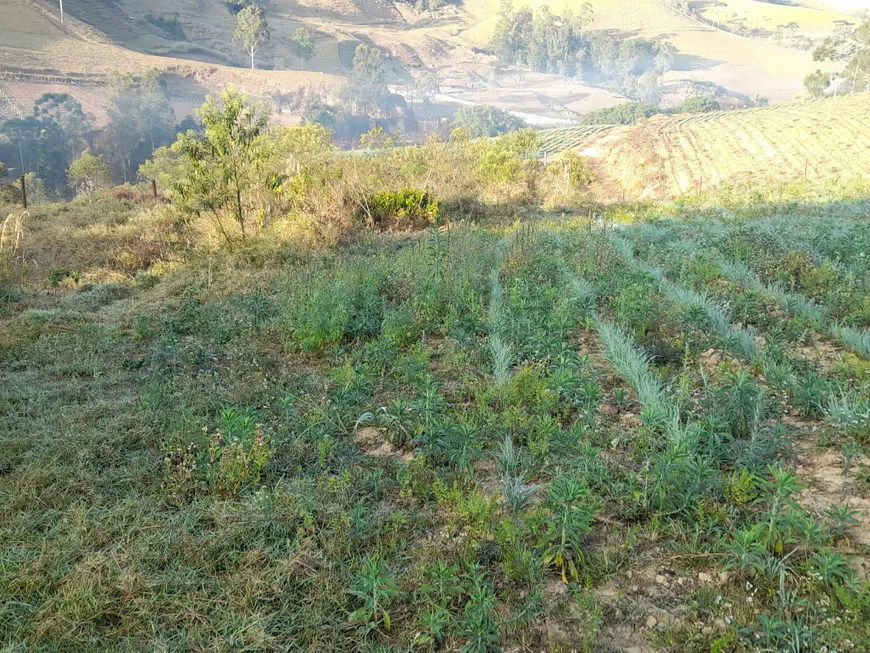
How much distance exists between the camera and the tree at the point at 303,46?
14225cm

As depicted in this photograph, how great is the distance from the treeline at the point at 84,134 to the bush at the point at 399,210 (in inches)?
1867

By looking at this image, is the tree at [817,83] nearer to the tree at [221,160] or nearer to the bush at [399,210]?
the bush at [399,210]

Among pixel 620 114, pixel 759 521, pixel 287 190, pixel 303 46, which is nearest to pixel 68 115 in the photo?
pixel 287 190

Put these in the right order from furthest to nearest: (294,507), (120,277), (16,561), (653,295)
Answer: (120,277), (653,295), (294,507), (16,561)

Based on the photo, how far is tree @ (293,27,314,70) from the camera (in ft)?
467

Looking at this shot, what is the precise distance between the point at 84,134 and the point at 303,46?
89.7 m

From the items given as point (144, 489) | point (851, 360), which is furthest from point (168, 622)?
point (851, 360)

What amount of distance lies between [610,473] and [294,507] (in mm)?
1677

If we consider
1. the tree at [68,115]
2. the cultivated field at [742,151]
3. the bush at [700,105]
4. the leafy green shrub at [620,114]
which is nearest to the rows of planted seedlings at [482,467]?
the cultivated field at [742,151]

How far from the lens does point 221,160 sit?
11523 millimetres

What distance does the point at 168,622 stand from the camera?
227cm

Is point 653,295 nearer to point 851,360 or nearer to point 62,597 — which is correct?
point 851,360

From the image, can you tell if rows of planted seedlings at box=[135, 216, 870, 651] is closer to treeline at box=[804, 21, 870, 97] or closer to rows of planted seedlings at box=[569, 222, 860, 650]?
rows of planted seedlings at box=[569, 222, 860, 650]

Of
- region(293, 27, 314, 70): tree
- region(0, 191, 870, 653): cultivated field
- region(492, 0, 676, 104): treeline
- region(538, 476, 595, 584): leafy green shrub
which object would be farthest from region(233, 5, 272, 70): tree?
region(538, 476, 595, 584): leafy green shrub
